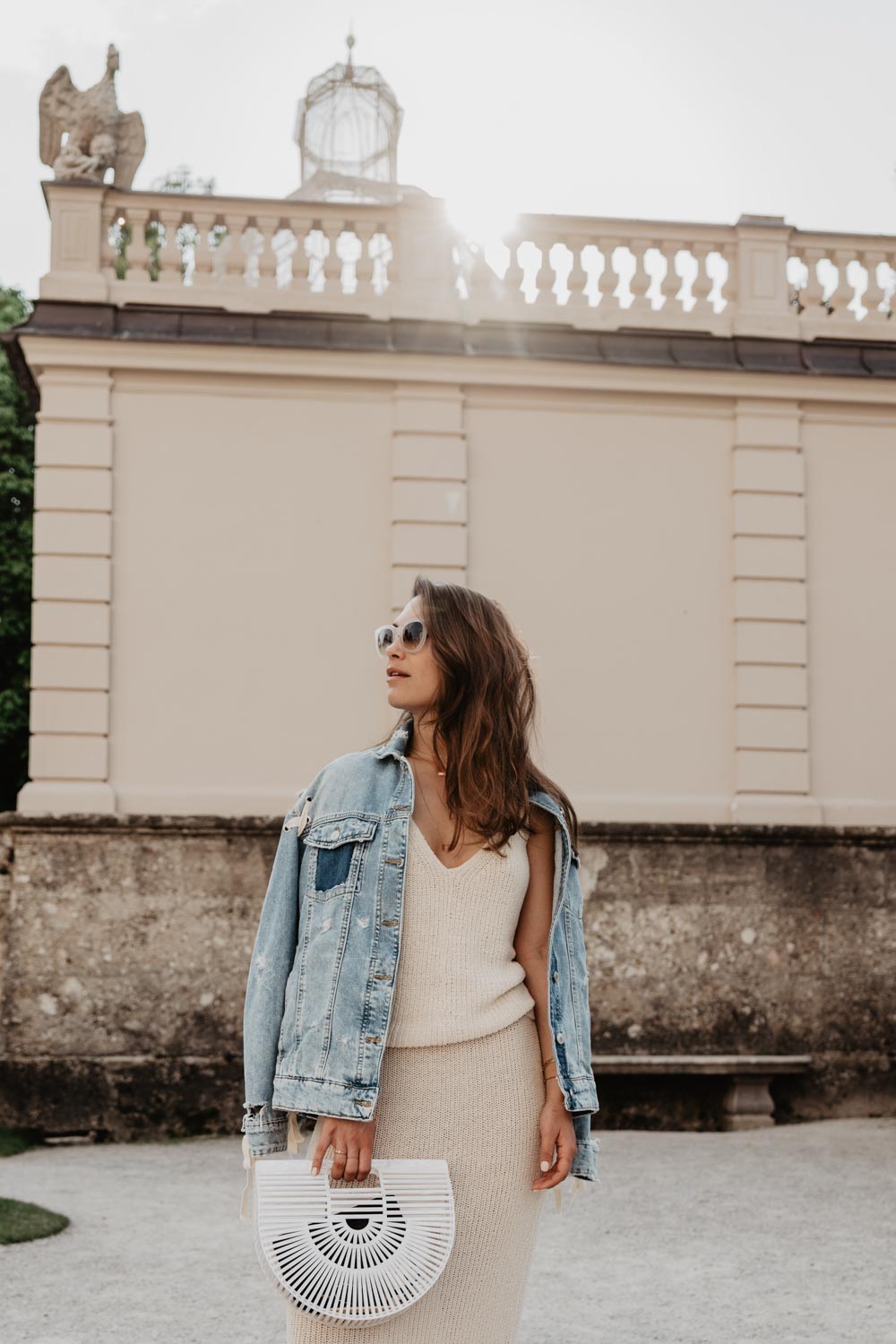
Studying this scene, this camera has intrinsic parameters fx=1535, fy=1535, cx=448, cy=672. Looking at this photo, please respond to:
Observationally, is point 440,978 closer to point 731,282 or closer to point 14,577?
point 731,282

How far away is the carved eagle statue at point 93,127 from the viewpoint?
1102 centimetres

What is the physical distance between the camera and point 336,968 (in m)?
2.69

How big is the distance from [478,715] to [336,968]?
571mm

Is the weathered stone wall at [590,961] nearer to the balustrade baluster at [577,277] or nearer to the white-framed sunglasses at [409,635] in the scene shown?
the balustrade baluster at [577,277]

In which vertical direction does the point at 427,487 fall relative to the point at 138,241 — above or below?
below

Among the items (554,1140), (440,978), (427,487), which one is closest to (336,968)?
(440,978)

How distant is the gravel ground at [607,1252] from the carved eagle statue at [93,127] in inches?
269

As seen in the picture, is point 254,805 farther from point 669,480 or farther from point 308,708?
point 669,480

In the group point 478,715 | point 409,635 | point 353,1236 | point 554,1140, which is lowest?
point 353,1236

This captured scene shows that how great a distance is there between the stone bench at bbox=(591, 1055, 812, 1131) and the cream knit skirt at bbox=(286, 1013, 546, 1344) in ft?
24.1

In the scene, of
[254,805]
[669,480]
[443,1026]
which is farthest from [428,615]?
[669,480]

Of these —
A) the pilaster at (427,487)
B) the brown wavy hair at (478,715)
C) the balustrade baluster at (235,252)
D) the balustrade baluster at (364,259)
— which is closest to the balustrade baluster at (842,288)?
the pilaster at (427,487)

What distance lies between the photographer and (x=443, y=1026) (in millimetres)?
2729

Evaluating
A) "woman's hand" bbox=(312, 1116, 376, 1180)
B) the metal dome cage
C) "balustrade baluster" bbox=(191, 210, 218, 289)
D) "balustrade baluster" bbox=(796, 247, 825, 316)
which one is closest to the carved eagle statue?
"balustrade baluster" bbox=(191, 210, 218, 289)
